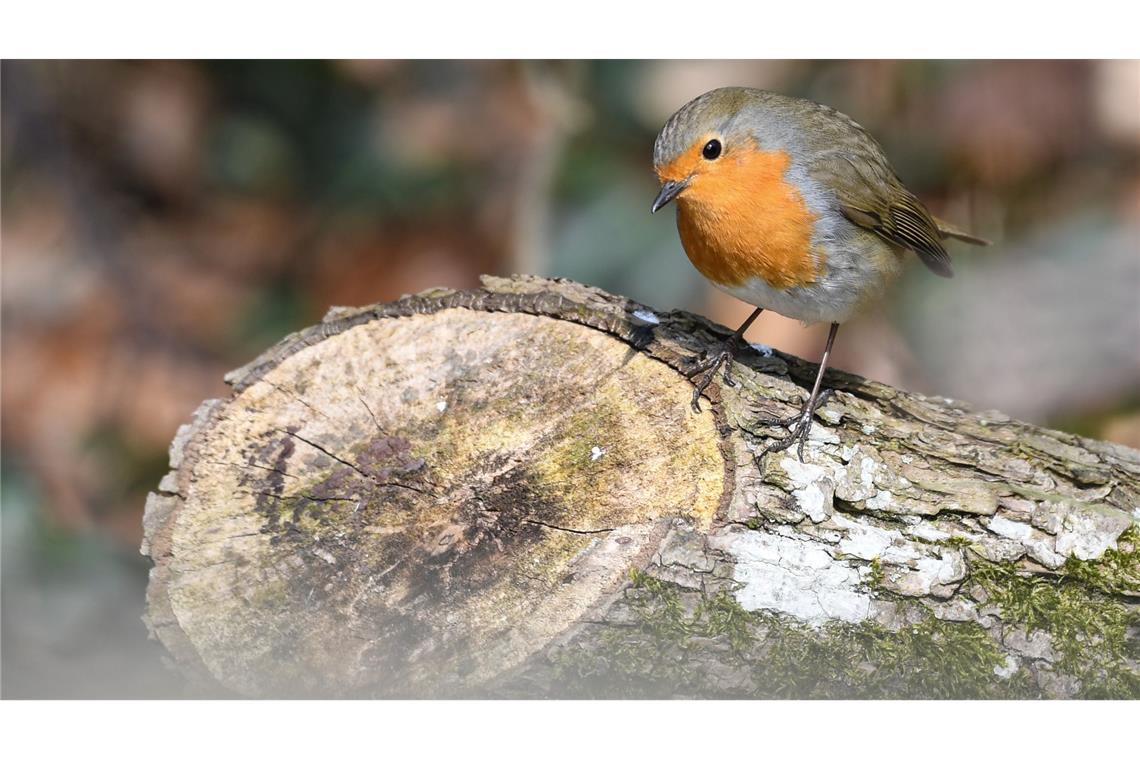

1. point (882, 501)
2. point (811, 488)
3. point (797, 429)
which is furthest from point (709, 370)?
point (882, 501)

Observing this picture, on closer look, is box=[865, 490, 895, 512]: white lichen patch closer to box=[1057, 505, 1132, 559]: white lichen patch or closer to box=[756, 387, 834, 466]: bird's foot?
box=[756, 387, 834, 466]: bird's foot

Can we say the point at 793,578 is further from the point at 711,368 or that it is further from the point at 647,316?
the point at 647,316

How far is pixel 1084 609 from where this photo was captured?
2234 mm

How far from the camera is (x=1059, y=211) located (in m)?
5.54

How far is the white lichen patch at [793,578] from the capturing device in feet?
7.00

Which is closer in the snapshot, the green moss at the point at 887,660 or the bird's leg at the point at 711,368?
the green moss at the point at 887,660

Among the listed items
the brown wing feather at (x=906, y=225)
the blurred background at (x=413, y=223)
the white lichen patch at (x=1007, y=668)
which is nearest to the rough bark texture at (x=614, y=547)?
the white lichen patch at (x=1007, y=668)

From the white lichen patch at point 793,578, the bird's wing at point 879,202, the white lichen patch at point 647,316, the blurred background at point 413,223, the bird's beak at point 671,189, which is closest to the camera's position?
the white lichen patch at point 793,578

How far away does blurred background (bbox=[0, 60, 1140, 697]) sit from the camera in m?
4.73

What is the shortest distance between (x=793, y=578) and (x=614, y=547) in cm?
35

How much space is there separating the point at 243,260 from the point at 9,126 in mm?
1202

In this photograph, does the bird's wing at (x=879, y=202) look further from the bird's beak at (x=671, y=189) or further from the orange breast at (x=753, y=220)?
the bird's beak at (x=671, y=189)

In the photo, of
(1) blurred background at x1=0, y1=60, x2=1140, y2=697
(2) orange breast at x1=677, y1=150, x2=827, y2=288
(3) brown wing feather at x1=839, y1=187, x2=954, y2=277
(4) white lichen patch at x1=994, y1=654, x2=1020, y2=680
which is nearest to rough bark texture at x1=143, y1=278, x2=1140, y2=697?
(4) white lichen patch at x1=994, y1=654, x2=1020, y2=680

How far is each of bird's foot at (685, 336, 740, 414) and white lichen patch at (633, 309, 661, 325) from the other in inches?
6.5
